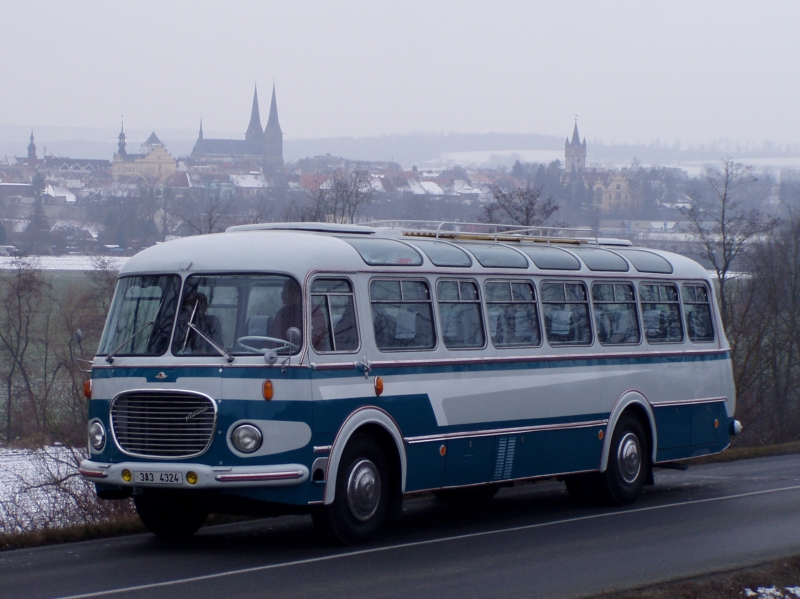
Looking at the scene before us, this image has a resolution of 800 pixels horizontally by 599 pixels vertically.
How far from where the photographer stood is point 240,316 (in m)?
9.55

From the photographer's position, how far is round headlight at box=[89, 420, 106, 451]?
9648mm

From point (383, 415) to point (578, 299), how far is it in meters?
3.71

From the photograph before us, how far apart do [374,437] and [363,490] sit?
0.48m

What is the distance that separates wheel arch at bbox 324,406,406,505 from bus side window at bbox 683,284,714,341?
18.9ft

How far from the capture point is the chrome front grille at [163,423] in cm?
922

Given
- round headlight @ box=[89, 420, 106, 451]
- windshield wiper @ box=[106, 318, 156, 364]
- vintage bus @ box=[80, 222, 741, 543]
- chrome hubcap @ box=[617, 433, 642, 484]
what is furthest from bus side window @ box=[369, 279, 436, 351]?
chrome hubcap @ box=[617, 433, 642, 484]

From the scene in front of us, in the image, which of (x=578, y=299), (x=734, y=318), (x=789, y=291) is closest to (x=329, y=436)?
(x=578, y=299)

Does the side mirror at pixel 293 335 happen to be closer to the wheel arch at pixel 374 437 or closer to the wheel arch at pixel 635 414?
the wheel arch at pixel 374 437

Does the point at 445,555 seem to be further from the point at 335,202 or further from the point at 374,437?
the point at 335,202

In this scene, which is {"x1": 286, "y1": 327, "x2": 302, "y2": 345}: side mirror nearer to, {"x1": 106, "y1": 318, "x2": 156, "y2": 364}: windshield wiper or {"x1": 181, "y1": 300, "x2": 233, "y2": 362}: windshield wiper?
{"x1": 181, "y1": 300, "x2": 233, "y2": 362}: windshield wiper

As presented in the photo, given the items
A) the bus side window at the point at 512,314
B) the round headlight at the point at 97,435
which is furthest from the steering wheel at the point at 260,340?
the bus side window at the point at 512,314

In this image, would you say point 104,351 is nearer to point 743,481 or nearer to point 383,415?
point 383,415

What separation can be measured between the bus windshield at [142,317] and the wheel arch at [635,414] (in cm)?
541

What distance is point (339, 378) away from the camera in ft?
31.7
